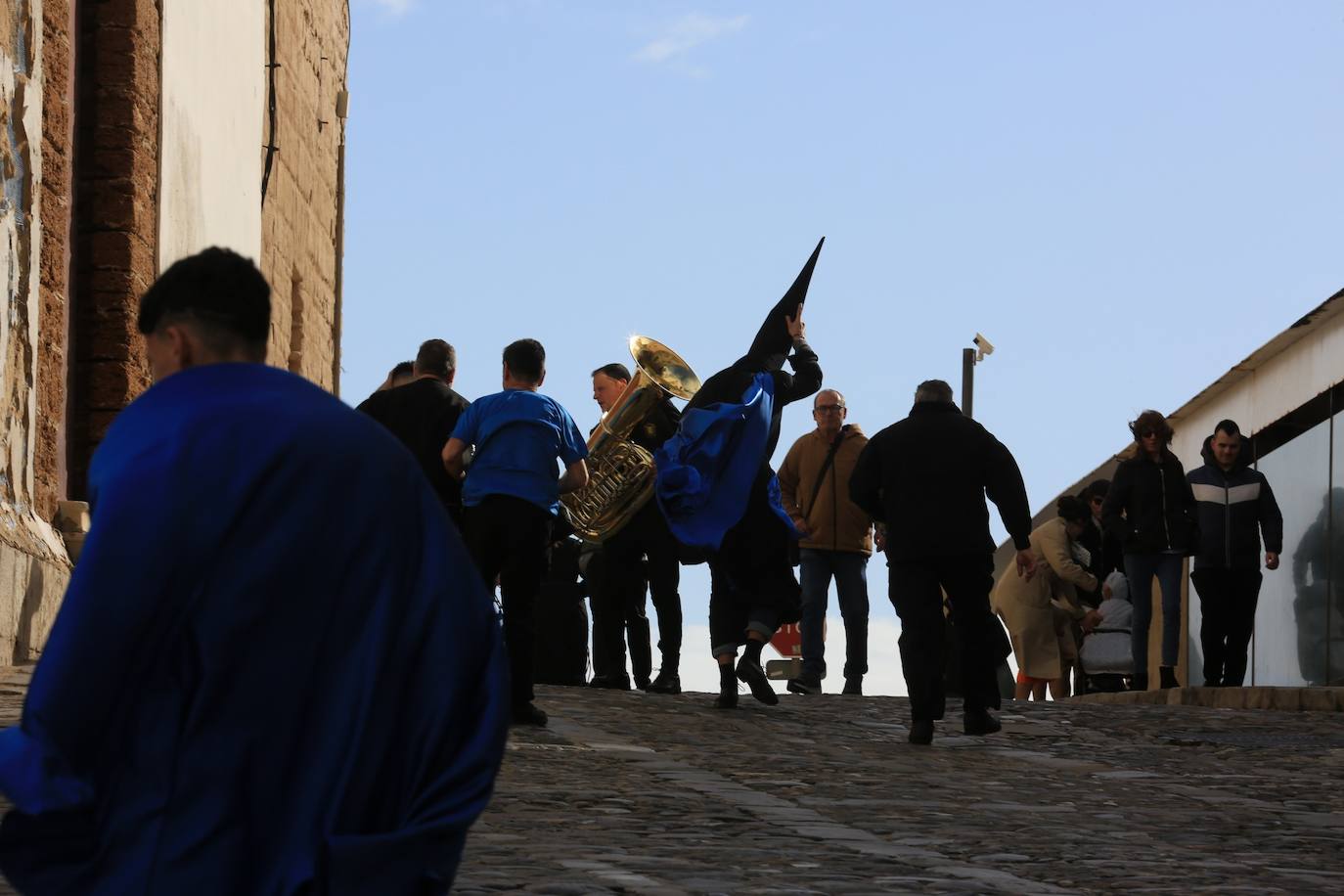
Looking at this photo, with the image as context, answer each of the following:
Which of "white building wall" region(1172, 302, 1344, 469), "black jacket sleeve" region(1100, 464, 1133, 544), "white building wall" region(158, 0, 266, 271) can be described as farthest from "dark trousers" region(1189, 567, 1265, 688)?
"white building wall" region(158, 0, 266, 271)

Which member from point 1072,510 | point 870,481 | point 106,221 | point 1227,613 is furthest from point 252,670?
point 1072,510

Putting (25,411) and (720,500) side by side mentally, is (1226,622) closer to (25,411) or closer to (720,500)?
(720,500)

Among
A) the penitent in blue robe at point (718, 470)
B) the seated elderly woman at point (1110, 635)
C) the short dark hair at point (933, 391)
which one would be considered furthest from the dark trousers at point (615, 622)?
the seated elderly woman at point (1110, 635)

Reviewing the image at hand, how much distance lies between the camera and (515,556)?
430 inches

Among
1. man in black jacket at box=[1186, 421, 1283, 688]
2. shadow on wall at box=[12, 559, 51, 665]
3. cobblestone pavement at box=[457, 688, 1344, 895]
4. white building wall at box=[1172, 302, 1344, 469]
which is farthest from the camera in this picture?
white building wall at box=[1172, 302, 1344, 469]

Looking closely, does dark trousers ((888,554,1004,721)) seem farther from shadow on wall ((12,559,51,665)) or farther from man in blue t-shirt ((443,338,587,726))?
shadow on wall ((12,559,51,665))

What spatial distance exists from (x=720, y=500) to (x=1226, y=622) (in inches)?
190

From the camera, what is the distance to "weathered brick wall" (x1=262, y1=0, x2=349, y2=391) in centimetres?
2138

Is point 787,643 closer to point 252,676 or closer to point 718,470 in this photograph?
point 718,470

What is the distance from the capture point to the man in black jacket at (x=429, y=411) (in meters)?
11.5

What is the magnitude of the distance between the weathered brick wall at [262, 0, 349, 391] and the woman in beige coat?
6.01 meters

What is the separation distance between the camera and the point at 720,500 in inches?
514

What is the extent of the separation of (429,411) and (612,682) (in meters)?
3.62

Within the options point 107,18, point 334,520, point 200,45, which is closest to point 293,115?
point 200,45
